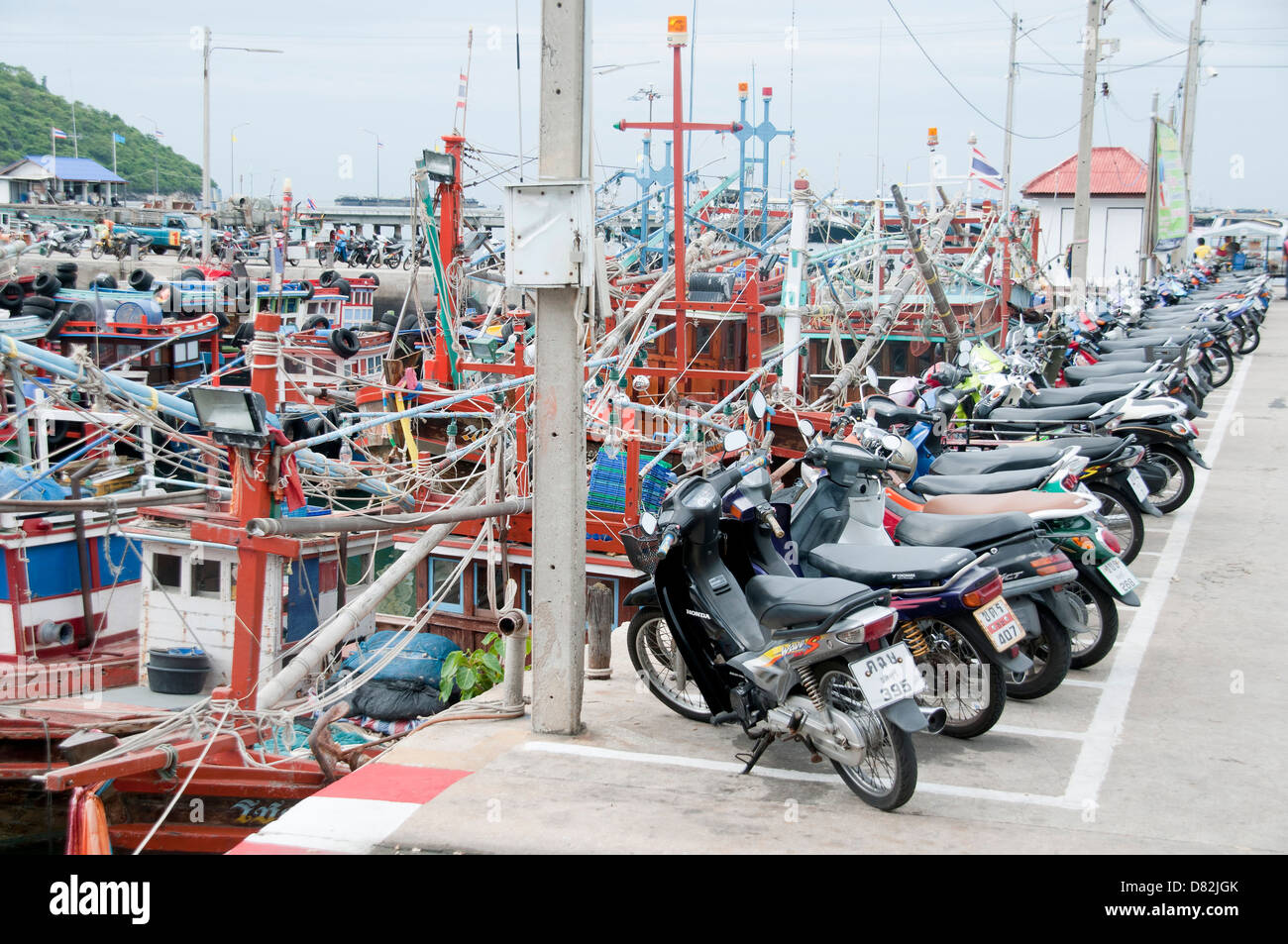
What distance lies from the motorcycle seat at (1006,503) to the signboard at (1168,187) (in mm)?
23393

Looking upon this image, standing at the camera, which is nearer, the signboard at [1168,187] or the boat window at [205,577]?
the boat window at [205,577]

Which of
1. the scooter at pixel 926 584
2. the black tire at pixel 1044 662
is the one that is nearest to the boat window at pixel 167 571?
the scooter at pixel 926 584

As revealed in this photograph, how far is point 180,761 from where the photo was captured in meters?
6.34

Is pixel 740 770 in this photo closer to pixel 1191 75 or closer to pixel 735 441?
pixel 735 441

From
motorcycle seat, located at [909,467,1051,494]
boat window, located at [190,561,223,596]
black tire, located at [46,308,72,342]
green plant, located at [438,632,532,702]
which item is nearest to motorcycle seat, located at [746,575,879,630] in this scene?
motorcycle seat, located at [909,467,1051,494]

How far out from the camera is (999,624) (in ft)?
15.9

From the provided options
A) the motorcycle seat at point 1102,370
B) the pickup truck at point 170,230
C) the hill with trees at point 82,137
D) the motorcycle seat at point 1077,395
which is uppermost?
the hill with trees at point 82,137

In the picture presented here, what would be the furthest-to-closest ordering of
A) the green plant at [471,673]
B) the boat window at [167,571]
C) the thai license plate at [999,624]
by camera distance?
the boat window at [167,571] → the green plant at [471,673] → the thai license plate at [999,624]

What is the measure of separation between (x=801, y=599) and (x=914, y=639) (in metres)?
0.87

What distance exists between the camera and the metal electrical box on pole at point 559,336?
475 centimetres

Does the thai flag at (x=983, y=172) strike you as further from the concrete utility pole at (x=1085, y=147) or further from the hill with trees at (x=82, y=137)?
the hill with trees at (x=82, y=137)

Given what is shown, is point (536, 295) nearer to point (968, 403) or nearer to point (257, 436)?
point (257, 436)
